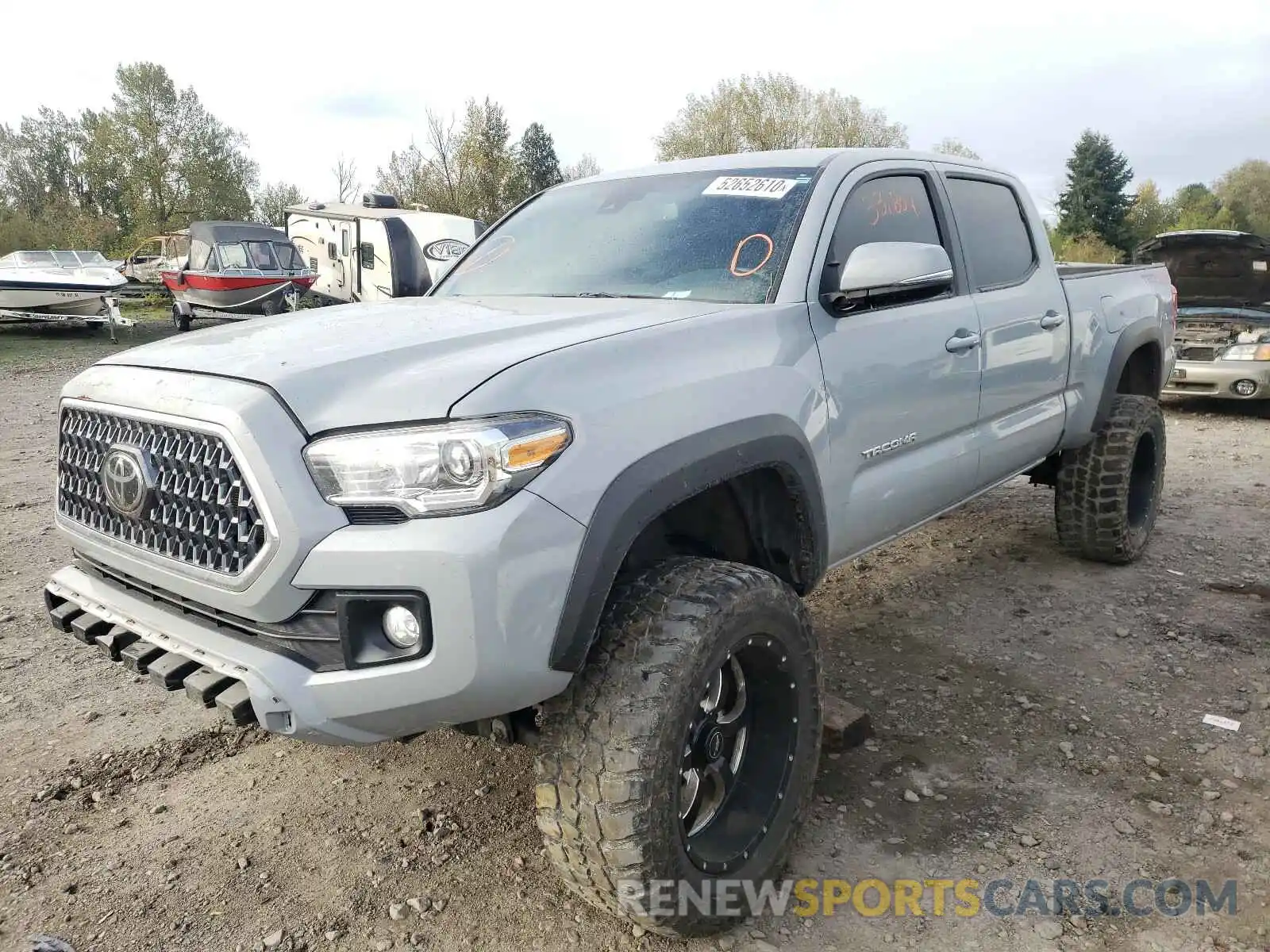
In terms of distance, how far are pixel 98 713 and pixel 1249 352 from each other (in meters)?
10.1

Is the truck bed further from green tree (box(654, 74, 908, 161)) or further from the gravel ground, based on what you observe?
green tree (box(654, 74, 908, 161))

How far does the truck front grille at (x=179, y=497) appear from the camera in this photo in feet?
6.24

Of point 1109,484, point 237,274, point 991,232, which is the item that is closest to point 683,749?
point 991,232

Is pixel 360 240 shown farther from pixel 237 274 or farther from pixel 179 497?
pixel 179 497

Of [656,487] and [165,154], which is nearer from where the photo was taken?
[656,487]

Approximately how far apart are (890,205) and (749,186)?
55cm

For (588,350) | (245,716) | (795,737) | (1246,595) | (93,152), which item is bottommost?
(1246,595)

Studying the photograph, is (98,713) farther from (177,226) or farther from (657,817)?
(177,226)

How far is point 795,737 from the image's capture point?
244cm

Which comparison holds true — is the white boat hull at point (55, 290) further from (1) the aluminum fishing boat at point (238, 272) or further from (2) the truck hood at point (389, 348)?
(2) the truck hood at point (389, 348)

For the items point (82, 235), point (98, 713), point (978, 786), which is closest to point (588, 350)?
point (978, 786)

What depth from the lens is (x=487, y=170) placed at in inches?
1352

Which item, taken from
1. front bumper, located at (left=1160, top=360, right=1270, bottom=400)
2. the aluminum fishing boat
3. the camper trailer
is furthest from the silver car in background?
the aluminum fishing boat

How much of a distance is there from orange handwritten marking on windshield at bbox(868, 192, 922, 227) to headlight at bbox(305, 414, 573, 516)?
1826 millimetres
